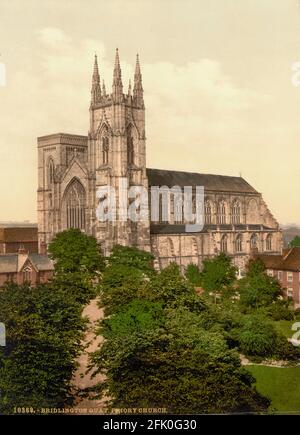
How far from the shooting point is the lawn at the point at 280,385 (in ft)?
118

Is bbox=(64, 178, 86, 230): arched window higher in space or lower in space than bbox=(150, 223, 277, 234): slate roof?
higher

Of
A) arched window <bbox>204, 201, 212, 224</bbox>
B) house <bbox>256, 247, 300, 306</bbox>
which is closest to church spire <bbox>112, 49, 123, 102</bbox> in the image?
arched window <bbox>204, 201, 212, 224</bbox>

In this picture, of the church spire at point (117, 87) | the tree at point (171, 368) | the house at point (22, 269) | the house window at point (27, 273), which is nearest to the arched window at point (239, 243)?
the church spire at point (117, 87)

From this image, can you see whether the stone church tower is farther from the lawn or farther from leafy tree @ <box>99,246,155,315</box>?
the lawn

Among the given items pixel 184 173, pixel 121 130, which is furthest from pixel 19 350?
pixel 184 173

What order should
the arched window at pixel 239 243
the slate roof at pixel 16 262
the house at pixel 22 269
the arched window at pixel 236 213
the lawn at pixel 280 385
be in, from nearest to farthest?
the lawn at pixel 280 385 → the house at pixel 22 269 → the slate roof at pixel 16 262 → the arched window at pixel 239 243 → the arched window at pixel 236 213

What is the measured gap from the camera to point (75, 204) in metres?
89.1

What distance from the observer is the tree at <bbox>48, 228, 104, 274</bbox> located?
69.0 metres

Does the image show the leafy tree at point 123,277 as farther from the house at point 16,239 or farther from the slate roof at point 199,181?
the house at point 16,239

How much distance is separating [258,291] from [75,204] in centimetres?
3731

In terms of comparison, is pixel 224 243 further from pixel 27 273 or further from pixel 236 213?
pixel 27 273

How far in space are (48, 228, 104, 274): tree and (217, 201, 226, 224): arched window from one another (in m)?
34.8

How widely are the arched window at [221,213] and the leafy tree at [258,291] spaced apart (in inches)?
1616
